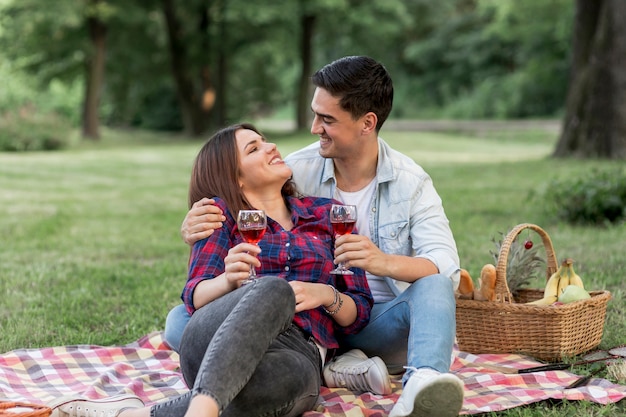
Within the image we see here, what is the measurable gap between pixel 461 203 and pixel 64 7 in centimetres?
1688

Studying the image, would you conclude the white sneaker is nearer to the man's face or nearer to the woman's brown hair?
the woman's brown hair

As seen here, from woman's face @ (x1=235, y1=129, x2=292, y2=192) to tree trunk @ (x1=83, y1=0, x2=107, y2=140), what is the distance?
77.4 ft

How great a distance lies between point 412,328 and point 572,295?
1186 mm

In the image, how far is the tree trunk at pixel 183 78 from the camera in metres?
28.1

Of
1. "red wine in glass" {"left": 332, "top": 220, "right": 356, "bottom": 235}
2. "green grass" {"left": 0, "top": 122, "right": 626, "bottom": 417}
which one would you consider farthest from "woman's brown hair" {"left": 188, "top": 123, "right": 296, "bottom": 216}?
"green grass" {"left": 0, "top": 122, "right": 626, "bottom": 417}

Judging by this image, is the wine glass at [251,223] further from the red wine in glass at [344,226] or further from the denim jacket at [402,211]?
the denim jacket at [402,211]

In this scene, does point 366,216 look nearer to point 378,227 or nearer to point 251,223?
point 378,227

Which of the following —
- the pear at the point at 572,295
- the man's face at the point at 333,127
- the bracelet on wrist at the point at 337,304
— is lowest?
the pear at the point at 572,295

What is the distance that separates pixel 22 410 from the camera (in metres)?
3.36

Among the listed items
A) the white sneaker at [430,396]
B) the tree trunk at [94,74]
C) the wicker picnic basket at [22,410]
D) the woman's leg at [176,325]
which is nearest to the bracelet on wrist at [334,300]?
the white sneaker at [430,396]

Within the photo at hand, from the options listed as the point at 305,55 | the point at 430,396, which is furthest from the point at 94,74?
the point at 430,396

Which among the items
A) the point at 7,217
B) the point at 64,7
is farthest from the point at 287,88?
the point at 7,217

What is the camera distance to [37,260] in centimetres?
717

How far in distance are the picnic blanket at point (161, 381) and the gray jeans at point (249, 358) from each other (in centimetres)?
34
